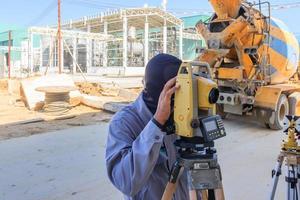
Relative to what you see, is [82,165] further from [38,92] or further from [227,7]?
[38,92]

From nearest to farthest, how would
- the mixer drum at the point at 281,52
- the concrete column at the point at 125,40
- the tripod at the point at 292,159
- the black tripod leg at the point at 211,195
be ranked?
the black tripod leg at the point at 211,195 → the tripod at the point at 292,159 → the mixer drum at the point at 281,52 → the concrete column at the point at 125,40

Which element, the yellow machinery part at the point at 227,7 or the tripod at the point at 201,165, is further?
the yellow machinery part at the point at 227,7

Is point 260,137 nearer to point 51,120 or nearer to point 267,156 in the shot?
point 267,156

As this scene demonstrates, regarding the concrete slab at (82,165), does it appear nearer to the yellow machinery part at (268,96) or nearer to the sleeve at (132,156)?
the yellow machinery part at (268,96)

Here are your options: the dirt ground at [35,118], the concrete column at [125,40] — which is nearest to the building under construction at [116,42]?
the concrete column at [125,40]

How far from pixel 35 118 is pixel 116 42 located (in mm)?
29464

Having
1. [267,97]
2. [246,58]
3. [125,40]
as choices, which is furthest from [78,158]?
[125,40]

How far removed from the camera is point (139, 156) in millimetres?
1497

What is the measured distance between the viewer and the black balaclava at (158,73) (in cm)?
163

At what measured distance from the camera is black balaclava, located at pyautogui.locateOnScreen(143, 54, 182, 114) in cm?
163

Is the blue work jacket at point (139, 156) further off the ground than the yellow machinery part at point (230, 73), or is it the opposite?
the yellow machinery part at point (230, 73)

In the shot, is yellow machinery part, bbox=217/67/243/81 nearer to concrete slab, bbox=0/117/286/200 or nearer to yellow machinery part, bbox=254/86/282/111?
yellow machinery part, bbox=254/86/282/111

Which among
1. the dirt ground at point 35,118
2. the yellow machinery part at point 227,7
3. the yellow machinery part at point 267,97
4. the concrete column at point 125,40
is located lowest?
the dirt ground at point 35,118

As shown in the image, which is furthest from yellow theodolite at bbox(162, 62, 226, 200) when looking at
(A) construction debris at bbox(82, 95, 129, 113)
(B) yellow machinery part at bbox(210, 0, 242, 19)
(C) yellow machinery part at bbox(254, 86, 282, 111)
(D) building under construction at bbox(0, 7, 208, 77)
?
(D) building under construction at bbox(0, 7, 208, 77)
